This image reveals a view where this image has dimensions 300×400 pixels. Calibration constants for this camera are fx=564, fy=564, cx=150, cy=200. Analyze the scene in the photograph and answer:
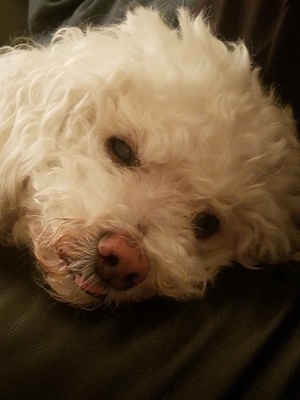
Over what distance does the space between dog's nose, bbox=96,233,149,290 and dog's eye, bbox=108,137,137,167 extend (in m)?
0.21

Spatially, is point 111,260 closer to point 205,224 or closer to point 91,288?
point 91,288

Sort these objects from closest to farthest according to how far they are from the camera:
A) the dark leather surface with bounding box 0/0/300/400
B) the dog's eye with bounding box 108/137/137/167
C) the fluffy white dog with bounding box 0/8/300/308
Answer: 1. the dark leather surface with bounding box 0/0/300/400
2. the fluffy white dog with bounding box 0/8/300/308
3. the dog's eye with bounding box 108/137/137/167

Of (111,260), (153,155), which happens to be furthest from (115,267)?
(153,155)

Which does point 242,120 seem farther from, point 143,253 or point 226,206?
point 143,253

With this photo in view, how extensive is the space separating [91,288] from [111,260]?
59 millimetres

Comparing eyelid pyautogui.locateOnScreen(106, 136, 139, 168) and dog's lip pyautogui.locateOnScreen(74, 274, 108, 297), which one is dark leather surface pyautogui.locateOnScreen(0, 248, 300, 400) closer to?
dog's lip pyautogui.locateOnScreen(74, 274, 108, 297)

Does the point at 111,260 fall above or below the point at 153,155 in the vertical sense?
below

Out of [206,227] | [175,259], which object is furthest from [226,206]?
[175,259]

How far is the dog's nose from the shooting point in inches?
33.4

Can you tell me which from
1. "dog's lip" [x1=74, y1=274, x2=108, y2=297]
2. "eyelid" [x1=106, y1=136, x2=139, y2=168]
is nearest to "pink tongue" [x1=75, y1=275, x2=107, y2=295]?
"dog's lip" [x1=74, y1=274, x2=108, y2=297]

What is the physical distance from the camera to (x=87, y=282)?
88 centimetres

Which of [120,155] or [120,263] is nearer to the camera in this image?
[120,263]

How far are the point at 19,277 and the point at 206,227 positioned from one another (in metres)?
0.37

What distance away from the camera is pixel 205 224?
1077mm
